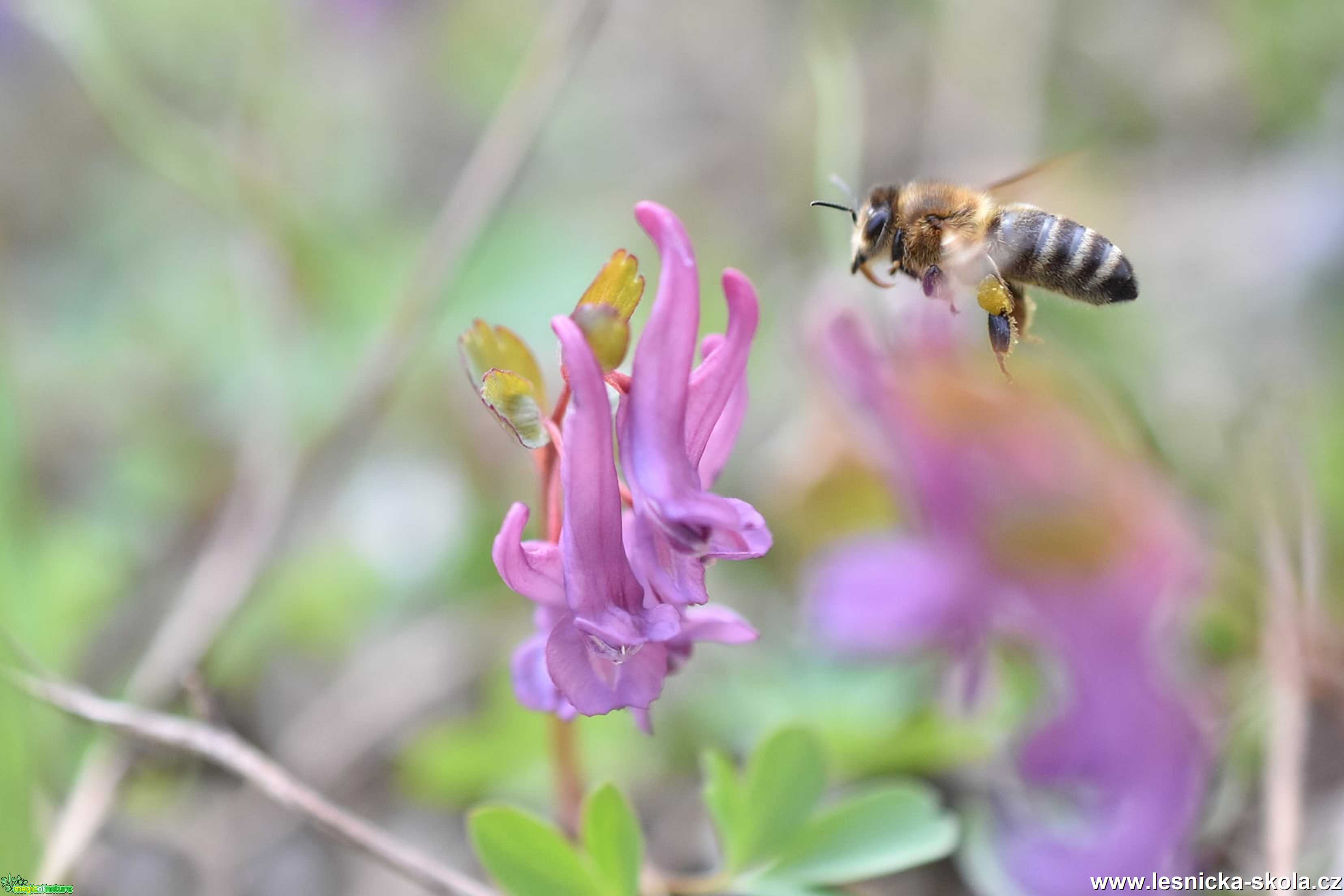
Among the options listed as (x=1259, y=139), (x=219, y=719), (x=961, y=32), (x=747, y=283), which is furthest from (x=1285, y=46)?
(x=219, y=719)

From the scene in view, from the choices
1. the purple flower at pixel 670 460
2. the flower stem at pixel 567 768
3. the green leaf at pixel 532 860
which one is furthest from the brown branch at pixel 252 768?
the purple flower at pixel 670 460

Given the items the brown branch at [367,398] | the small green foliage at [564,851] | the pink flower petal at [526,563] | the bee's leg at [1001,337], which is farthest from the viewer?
the brown branch at [367,398]

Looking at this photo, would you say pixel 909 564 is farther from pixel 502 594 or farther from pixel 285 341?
pixel 285 341

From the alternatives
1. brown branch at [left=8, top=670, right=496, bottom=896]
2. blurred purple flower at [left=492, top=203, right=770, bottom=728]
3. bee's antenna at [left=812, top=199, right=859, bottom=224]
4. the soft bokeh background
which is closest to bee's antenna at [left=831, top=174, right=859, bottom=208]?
bee's antenna at [left=812, top=199, right=859, bottom=224]

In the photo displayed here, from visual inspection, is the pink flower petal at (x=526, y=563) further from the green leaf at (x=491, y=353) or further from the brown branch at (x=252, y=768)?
the brown branch at (x=252, y=768)

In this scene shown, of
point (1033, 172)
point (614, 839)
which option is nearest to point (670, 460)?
point (614, 839)
